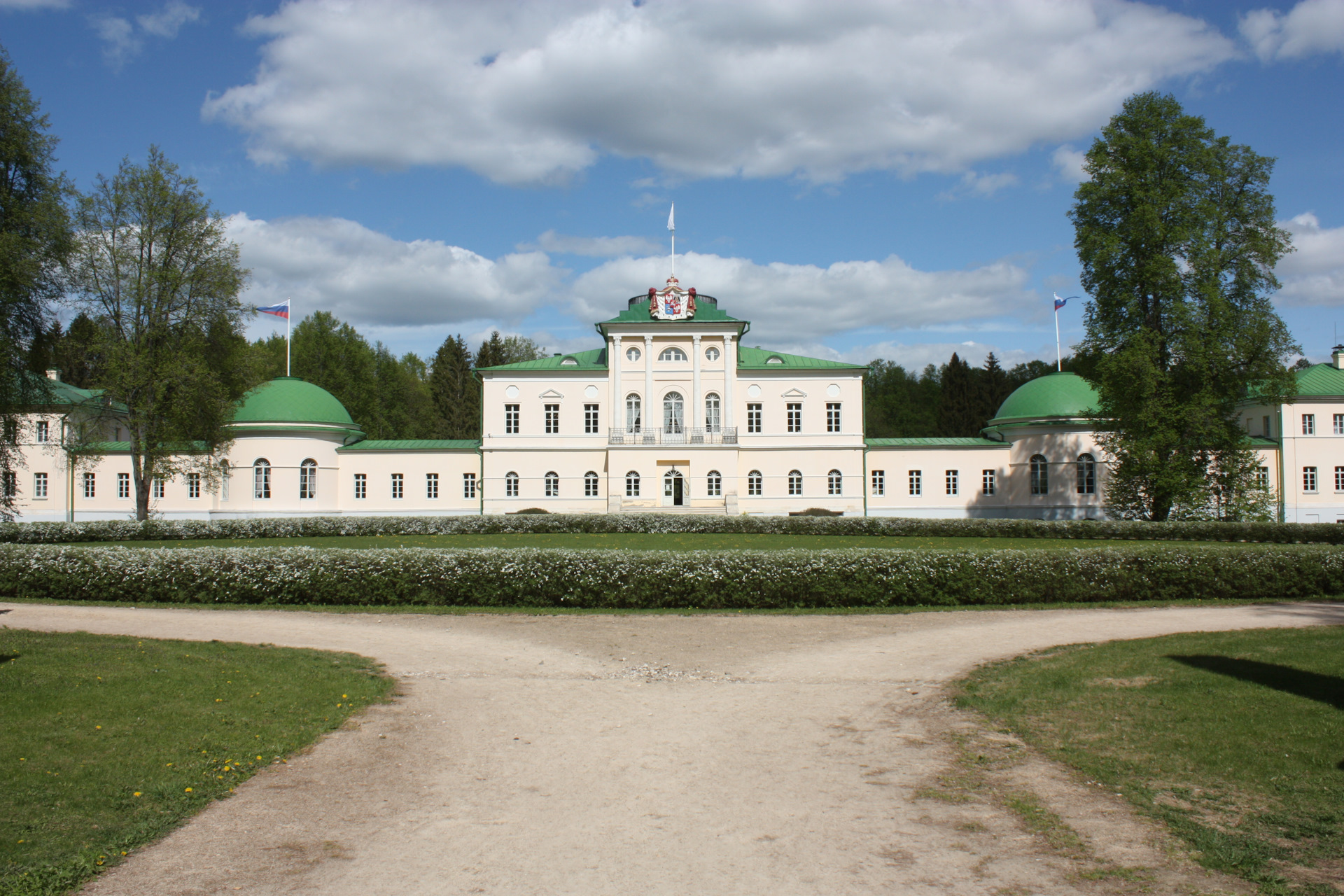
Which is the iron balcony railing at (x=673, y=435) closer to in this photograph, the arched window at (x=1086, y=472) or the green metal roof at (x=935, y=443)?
the green metal roof at (x=935, y=443)

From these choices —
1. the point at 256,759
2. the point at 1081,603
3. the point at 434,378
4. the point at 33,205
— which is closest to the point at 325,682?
the point at 256,759

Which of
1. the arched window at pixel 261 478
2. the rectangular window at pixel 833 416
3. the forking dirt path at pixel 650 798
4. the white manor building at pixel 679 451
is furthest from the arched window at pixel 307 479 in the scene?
the forking dirt path at pixel 650 798

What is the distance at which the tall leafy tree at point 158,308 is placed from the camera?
3266 centimetres

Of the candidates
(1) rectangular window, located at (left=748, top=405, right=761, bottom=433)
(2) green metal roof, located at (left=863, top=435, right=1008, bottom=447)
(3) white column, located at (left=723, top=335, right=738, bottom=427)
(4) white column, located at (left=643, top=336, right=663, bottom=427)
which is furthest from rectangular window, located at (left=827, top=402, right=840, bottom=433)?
(4) white column, located at (left=643, top=336, right=663, bottom=427)

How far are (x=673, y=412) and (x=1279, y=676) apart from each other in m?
36.4

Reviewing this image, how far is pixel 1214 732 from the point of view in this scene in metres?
6.93

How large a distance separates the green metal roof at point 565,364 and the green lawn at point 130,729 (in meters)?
33.5

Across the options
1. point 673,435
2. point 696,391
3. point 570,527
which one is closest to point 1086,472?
point 696,391

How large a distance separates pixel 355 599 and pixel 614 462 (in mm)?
27105

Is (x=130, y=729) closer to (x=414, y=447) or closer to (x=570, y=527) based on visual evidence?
(x=570, y=527)

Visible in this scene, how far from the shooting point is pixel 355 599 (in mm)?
15836

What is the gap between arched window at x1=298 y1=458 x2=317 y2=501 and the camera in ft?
138

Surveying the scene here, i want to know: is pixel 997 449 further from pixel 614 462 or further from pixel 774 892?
pixel 774 892

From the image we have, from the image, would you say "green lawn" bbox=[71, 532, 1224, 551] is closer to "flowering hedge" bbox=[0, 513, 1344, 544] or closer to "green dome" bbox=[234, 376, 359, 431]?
"flowering hedge" bbox=[0, 513, 1344, 544]
